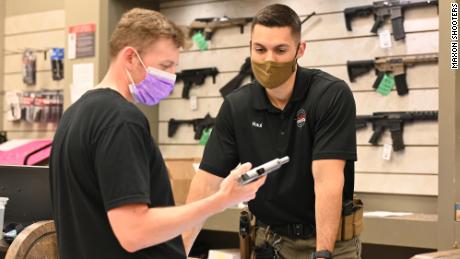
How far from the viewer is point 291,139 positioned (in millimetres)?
2424

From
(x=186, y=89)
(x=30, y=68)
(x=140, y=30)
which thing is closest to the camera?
(x=140, y=30)

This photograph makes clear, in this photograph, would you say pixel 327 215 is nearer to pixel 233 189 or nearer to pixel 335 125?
pixel 335 125

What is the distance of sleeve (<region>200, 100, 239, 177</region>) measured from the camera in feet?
8.30

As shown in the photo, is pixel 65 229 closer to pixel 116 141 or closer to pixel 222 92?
pixel 116 141

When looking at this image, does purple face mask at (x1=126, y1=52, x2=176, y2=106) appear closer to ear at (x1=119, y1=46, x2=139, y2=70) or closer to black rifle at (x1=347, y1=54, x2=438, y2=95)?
ear at (x1=119, y1=46, x2=139, y2=70)

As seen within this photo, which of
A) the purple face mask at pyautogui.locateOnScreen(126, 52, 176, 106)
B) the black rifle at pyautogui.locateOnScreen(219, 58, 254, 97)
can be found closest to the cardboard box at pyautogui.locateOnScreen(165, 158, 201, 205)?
the black rifle at pyautogui.locateOnScreen(219, 58, 254, 97)

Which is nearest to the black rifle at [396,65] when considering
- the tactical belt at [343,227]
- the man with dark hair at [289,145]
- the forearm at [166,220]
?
the man with dark hair at [289,145]

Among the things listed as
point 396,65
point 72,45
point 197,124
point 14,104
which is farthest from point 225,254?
point 14,104

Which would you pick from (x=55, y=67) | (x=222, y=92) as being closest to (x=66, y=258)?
(x=222, y=92)

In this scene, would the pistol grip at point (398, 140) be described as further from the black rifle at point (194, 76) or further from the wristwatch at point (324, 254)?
the wristwatch at point (324, 254)

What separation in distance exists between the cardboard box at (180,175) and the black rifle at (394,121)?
1.18 m

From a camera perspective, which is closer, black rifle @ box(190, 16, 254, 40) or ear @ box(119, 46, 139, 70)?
ear @ box(119, 46, 139, 70)

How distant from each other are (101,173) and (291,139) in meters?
0.99

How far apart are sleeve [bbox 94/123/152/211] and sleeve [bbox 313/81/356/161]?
865 millimetres
